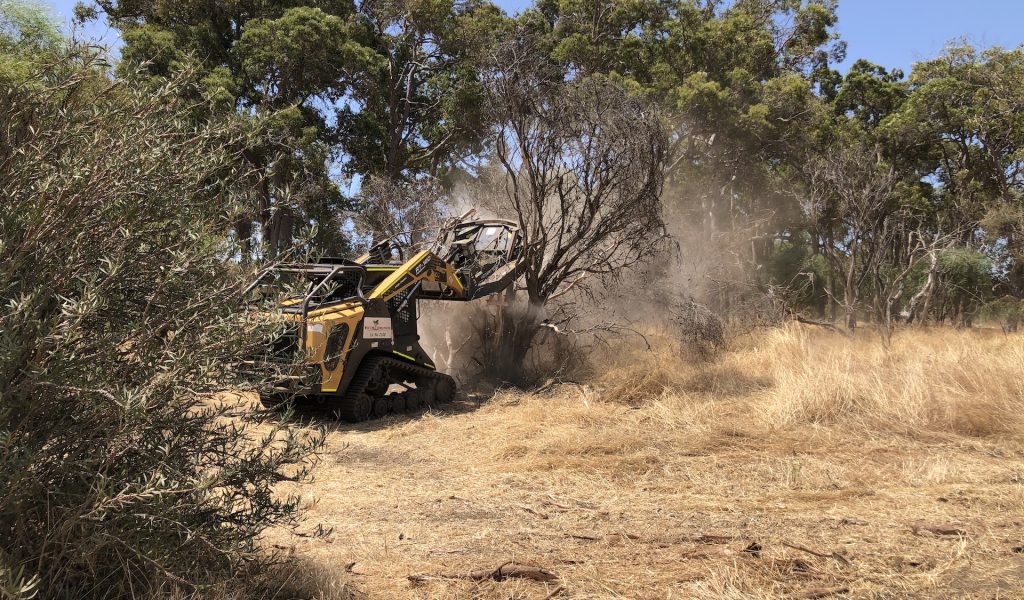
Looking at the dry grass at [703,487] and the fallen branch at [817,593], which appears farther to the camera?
the dry grass at [703,487]

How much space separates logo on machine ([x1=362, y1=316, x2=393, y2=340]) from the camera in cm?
1030

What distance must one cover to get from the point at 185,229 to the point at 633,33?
76.8 feet

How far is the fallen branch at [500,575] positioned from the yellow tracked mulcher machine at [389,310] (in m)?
4.91

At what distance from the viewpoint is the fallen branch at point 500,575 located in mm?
4270

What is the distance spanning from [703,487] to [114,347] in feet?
16.3

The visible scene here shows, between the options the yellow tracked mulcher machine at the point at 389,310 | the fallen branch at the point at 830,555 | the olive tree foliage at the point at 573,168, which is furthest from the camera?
the olive tree foliage at the point at 573,168

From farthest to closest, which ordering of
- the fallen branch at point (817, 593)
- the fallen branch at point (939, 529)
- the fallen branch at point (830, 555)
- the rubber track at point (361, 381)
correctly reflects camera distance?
the rubber track at point (361, 381) < the fallen branch at point (939, 529) < the fallen branch at point (830, 555) < the fallen branch at point (817, 593)

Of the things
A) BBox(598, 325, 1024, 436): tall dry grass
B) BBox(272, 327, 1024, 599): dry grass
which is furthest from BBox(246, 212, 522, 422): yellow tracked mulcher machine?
BBox(598, 325, 1024, 436): tall dry grass

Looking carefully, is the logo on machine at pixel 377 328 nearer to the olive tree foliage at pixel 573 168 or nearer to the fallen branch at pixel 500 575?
the olive tree foliage at pixel 573 168

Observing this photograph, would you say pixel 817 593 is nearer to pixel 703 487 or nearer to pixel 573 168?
pixel 703 487

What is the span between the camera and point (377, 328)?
10539 mm

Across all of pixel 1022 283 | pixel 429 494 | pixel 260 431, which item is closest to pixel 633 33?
pixel 1022 283

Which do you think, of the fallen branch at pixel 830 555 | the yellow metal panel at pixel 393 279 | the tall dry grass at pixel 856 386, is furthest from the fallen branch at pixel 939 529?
Answer: the yellow metal panel at pixel 393 279

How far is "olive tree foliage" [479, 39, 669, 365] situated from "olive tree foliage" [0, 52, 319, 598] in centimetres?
906
